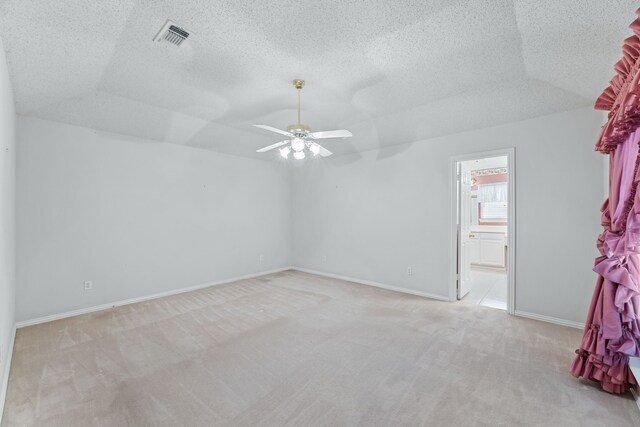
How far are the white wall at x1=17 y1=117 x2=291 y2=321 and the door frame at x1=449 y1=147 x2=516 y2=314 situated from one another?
3668 millimetres

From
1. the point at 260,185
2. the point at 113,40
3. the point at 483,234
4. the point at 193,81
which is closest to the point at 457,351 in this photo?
the point at 193,81

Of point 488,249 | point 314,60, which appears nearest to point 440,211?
point 314,60

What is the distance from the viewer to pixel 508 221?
349cm

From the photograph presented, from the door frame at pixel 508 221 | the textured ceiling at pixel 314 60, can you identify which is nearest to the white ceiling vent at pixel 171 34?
the textured ceiling at pixel 314 60

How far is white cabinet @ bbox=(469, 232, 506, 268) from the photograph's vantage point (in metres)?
6.23

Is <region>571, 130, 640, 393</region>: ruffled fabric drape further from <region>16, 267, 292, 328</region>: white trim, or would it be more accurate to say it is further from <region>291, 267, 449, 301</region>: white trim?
<region>16, 267, 292, 328</region>: white trim

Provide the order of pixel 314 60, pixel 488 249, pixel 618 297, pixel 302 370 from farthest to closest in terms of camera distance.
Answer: pixel 488 249
pixel 314 60
pixel 302 370
pixel 618 297

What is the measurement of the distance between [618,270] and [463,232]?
2234mm

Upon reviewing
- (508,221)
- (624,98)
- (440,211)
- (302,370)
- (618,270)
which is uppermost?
(624,98)

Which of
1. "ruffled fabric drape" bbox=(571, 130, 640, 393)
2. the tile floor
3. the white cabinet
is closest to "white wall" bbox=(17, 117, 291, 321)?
the tile floor

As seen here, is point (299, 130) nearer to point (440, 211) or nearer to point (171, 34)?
point (171, 34)

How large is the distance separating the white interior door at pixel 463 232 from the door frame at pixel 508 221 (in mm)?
93

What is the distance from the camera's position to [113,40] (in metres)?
2.10

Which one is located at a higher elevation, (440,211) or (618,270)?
(440,211)
